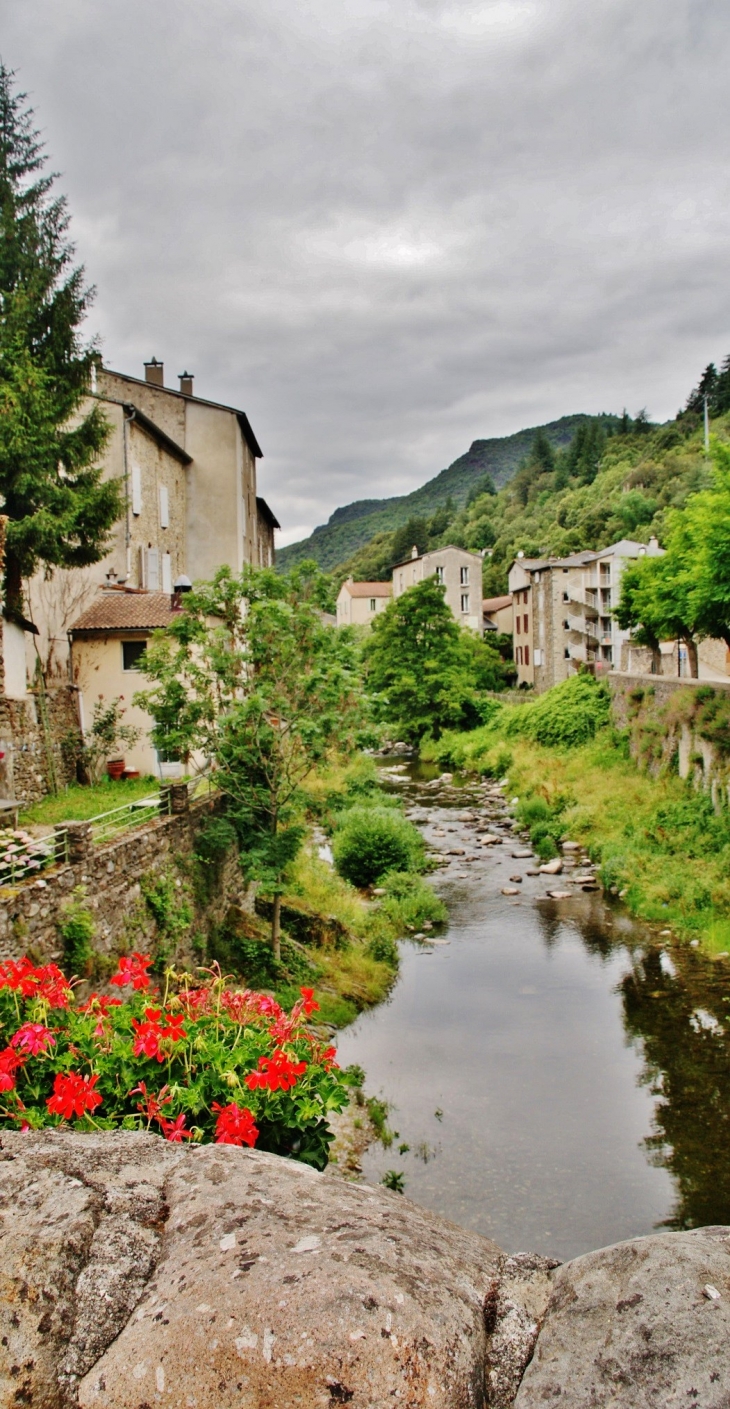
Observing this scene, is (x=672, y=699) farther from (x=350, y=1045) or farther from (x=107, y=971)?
(x=107, y=971)

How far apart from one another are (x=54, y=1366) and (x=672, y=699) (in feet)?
95.8

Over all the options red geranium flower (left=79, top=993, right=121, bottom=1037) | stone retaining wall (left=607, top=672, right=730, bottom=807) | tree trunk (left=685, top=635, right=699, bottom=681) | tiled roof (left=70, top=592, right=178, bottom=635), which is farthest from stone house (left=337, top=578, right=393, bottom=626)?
red geranium flower (left=79, top=993, right=121, bottom=1037)

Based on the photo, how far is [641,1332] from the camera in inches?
81.2

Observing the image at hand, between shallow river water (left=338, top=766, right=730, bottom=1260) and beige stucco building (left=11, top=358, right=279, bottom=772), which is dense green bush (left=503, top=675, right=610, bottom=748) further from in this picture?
shallow river water (left=338, top=766, right=730, bottom=1260)

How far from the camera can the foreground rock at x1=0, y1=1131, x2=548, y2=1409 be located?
2203 mm

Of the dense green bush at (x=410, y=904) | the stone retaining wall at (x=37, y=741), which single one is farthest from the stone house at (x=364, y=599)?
the stone retaining wall at (x=37, y=741)

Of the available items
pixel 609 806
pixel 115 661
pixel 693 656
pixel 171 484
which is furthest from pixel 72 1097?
pixel 693 656

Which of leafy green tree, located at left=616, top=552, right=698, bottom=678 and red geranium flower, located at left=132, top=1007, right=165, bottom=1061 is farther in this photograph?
leafy green tree, located at left=616, top=552, right=698, bottom=678

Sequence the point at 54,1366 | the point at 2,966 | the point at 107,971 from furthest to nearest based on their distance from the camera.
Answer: the point at 107,971
the point at 2,966
the point at 54,1366

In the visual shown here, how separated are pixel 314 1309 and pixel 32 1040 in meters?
2.54

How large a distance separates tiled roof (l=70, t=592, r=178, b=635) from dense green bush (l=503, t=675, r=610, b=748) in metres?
22.2

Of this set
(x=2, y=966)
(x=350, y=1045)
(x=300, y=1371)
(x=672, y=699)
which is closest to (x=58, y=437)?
(x=350, y=1045)

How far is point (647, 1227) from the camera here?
9.36 metres

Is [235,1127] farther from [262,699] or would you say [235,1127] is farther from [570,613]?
[570,613]
